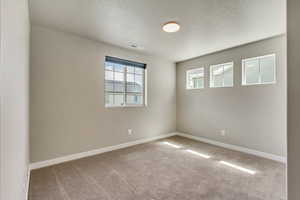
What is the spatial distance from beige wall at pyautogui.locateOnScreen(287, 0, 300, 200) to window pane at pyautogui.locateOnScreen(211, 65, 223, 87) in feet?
9.69

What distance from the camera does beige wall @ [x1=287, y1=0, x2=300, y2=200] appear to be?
90 centimetres

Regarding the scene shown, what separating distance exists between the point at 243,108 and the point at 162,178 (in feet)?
8.07

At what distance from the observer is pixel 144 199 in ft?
5.65

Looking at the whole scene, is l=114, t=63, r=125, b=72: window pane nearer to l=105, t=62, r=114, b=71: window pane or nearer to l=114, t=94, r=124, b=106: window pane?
l=105, t=62, r=114, b=71: window pane

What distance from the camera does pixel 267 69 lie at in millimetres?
3020

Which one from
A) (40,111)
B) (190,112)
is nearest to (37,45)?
(40,111)

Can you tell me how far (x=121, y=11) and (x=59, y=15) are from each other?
96 cm

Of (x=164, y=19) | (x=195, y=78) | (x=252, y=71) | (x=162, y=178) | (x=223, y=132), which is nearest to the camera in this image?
(x=162, y=178)

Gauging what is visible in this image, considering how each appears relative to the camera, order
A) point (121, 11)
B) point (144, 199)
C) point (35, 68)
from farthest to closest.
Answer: point (35, 68) < point (121, 11) < point (144, 199)

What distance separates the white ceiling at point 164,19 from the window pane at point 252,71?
51 cm

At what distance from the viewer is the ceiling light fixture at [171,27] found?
94.2 inches

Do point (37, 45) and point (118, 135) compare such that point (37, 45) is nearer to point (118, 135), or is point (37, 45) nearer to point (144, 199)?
point (118, 135)

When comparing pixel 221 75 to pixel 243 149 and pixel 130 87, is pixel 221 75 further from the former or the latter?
pixel 130 87

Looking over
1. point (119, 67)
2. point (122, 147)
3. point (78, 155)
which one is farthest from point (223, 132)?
point (78, 155)
